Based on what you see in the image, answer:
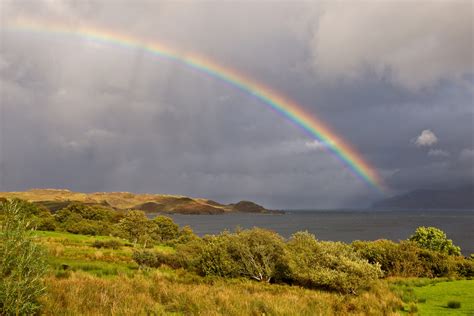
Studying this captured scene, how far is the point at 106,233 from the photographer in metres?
62.1

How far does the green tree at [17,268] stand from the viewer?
30.7 feet

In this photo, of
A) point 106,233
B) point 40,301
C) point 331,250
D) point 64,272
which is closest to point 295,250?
point 331,250

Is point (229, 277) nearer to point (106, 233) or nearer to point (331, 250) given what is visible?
point (331, 250)

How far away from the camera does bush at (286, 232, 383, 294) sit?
60.1 ft

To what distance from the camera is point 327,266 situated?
20406 millimetres

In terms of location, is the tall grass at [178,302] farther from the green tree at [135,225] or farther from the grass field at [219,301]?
the green tree at [135,225]

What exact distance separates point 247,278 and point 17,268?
49.4 ft

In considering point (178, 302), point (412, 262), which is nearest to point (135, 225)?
point (412, 262)

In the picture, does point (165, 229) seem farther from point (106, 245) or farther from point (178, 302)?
point (178, 302)

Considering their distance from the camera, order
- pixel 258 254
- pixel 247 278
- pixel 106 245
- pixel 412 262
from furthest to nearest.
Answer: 1. pixel 106 245
2. pixel 412 262
3. pixel 258 254
4. pixel 247 278

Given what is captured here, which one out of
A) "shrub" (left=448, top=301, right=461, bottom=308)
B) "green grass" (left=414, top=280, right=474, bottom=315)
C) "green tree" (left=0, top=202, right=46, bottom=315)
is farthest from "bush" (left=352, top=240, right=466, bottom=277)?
"green tree" (left=0, top=202, right=46, bottom=315)

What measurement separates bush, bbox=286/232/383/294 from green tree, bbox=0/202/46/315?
1353 centimetres

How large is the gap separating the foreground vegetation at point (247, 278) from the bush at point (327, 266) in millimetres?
50

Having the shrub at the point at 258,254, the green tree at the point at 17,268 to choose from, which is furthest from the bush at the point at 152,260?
the green tree at the point at 17,268
